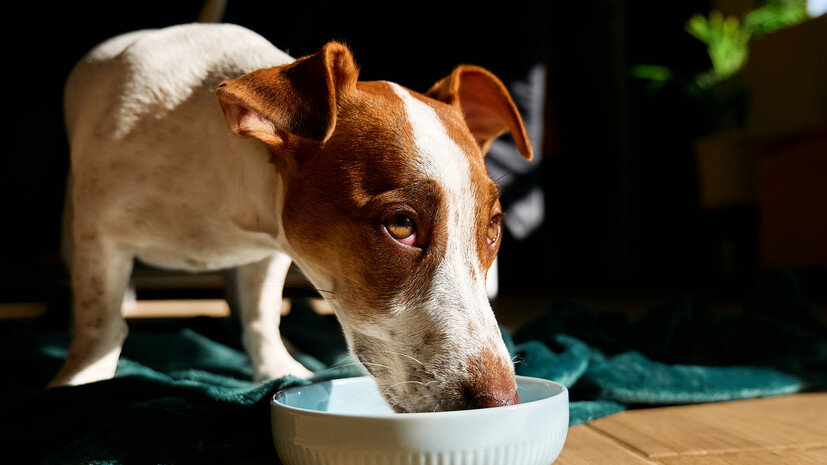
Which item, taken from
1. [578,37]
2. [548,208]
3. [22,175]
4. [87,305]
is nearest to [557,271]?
[548,208]

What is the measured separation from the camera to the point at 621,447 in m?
0.99

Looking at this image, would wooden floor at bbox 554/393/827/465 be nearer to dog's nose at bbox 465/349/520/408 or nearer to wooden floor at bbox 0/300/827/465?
wooden floor at bbox 0/300/827/465

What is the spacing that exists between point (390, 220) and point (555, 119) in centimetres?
460

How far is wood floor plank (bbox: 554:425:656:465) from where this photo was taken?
921mm

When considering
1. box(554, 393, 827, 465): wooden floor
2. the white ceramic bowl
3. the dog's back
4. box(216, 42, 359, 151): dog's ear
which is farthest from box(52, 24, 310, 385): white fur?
box(554, 393, 827, 465): wooden floor

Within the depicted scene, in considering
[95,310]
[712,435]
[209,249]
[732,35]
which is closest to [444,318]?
[712,435]

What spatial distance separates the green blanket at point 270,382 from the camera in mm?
Answer: 964

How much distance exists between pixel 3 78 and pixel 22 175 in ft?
1.23

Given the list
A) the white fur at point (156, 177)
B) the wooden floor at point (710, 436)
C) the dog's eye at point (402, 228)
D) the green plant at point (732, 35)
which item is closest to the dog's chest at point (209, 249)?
the white fur at point (156, 177)

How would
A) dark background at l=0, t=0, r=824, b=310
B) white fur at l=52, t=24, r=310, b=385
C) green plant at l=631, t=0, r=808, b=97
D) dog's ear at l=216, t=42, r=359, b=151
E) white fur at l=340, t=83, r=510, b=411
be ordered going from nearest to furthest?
white fur at l=340, t=83, r=510, b=411 → dog's ear at l=216, t=42, r=359, b=151 → white fur at l=52, t=24, r=310, b=385 → dark background at l=0, t=0, r=824, b=310 → green plant at l=631, t=0, r=808, b=97

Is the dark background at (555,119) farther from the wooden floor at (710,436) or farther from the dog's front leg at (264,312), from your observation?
the wooden floor at (710,436)

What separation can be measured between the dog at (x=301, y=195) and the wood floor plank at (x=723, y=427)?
1.04 feet

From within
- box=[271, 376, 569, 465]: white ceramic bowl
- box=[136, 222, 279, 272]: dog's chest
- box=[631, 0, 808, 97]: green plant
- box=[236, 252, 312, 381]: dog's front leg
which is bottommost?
box=[236, 252, 312, 381]: dog's front leg

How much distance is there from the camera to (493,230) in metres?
1.07
